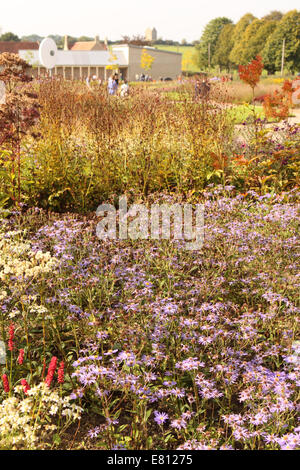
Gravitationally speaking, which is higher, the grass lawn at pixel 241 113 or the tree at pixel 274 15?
the tree at pixel 274 15

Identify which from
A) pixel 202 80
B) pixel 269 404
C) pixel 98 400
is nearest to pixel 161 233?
pixel 98 400

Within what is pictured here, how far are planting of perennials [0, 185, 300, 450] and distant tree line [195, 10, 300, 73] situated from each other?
28.0m

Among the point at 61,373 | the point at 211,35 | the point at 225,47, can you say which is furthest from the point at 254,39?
the point at 61,373

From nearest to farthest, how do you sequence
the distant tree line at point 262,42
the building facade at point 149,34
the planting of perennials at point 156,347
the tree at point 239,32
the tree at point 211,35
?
the planting of perennials at point 156,347 → the distant tree line at point 262,42 → the tree at point 239,32 → the tree at point 211,35 → the building facade at point 149,34

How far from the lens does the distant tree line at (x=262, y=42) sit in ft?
126

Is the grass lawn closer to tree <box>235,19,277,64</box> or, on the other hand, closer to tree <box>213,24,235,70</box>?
tree <box>235,19,277,64</box>

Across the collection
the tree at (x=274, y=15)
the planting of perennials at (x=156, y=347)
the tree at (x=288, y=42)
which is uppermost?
the tree at (x=274, y=15)

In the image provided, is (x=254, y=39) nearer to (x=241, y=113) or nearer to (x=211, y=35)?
(x=211, y=35)

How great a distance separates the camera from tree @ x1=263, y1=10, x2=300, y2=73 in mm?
38125

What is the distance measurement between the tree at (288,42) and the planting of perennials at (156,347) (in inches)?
1501

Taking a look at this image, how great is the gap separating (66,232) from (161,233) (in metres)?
0.89

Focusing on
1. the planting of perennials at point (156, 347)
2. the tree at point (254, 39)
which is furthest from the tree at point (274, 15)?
the planting of perennials at point (156, 347)

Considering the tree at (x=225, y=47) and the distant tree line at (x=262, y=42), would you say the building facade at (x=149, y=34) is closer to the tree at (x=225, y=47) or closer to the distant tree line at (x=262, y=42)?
the distant tree line at (x=262, y=42)

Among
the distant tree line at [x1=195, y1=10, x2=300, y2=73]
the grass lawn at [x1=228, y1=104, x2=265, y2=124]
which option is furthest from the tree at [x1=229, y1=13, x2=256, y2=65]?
the grass lawn at [x1=228, y1=104, x2=265, y2=124]
